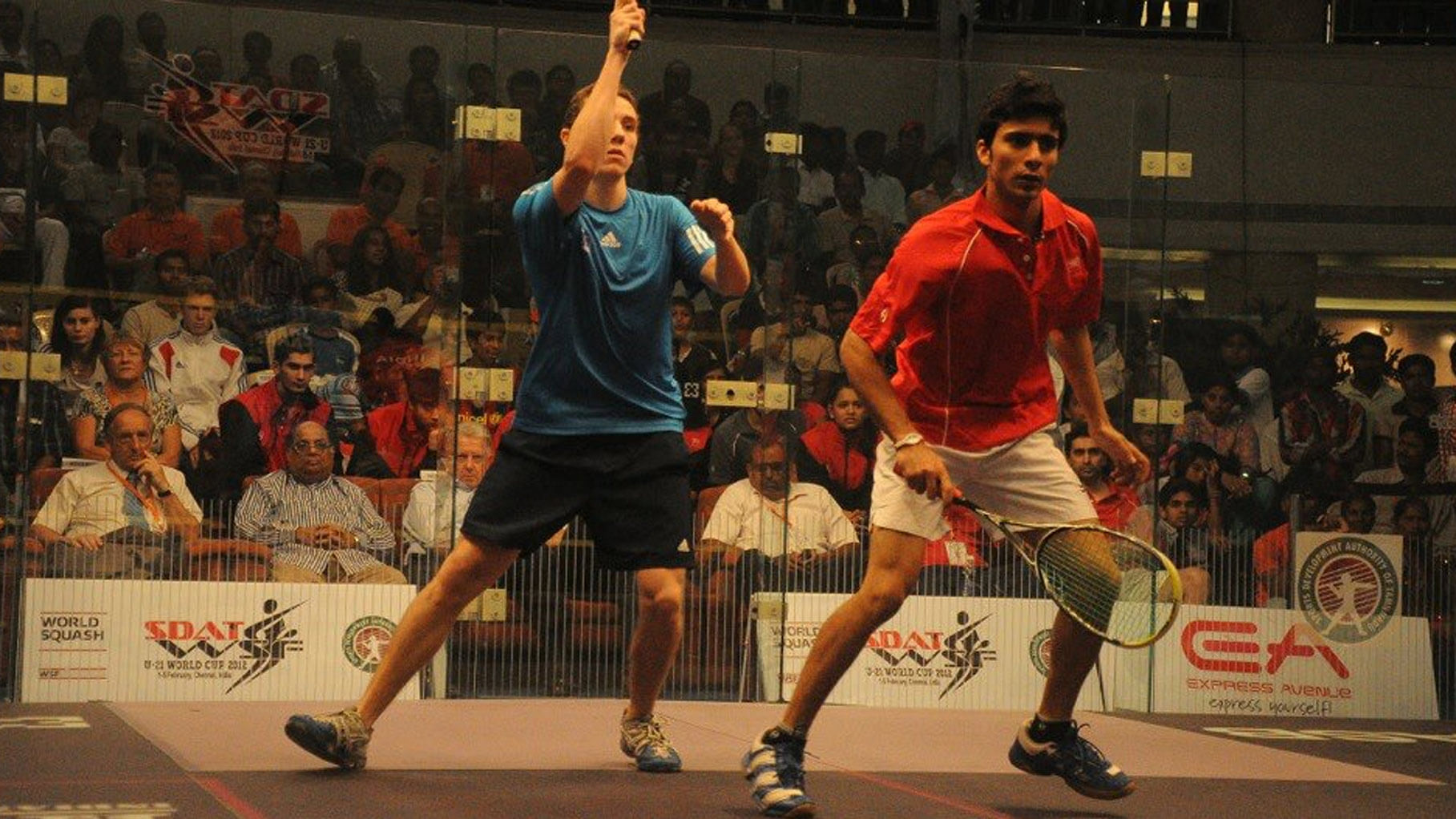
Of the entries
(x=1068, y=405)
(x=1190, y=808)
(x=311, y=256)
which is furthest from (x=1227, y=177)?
(x=1190, y=808)

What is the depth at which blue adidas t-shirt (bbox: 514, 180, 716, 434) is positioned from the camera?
14.6ft

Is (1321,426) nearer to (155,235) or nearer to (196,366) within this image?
(196,366)

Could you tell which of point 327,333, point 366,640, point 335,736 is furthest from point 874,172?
point 335,736

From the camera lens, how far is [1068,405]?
721cm

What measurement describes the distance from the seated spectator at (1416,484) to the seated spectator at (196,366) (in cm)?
414

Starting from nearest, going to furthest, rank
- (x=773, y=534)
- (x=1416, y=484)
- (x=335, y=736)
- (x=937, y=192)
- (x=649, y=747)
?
(x=335, y=736), (x=649, y=747), (x=773, y=534), (x=937, y=192), (x=1416, y=484)

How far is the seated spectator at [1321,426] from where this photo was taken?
756 centimetres

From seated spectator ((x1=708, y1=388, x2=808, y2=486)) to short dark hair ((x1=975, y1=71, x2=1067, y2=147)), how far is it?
9.72 feet

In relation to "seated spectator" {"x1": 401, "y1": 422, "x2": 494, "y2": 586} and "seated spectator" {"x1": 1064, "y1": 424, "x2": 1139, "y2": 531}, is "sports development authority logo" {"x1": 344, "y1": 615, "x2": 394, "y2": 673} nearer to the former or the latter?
"seated spectator" {"x1": 401, "y1": 422, "x2": 494, "y2": 586}

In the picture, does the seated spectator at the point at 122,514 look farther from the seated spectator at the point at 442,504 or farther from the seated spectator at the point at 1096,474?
the seated spectator at the point at 1096,474

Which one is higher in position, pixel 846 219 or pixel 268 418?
pixel 846 219

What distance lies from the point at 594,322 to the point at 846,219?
2917 millimetres

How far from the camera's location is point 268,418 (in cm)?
668

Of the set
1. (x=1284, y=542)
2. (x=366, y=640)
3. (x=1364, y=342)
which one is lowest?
(x=366, y=640)
